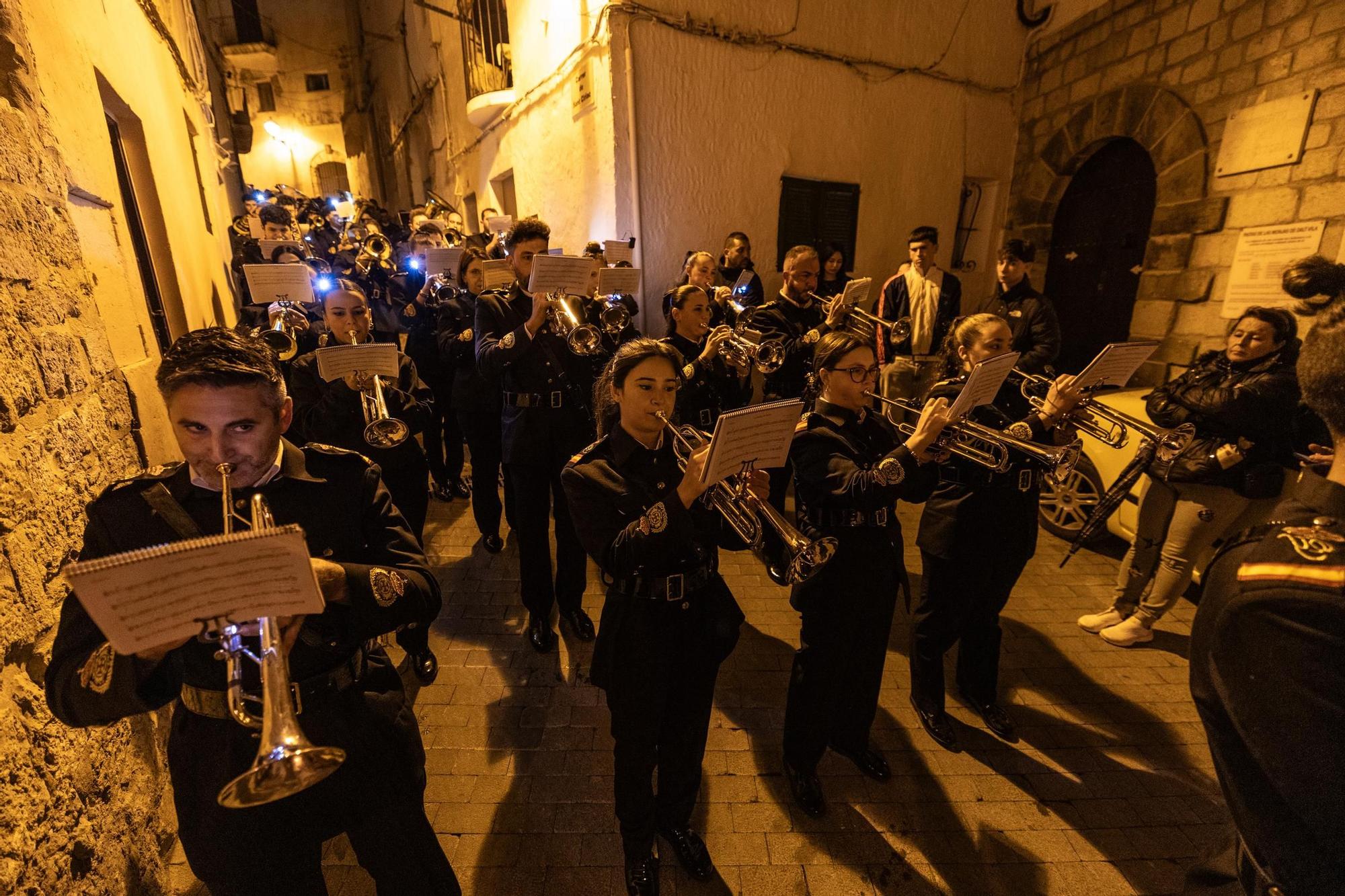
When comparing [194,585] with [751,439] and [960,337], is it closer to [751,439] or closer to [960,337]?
[751,439]

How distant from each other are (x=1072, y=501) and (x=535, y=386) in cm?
484

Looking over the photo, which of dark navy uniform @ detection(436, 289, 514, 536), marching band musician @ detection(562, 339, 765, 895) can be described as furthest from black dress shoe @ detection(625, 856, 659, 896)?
dark navy uniform @ detection(436, 289, 514, 536)

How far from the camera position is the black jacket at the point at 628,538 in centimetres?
213

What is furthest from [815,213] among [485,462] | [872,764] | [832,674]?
[872,764]

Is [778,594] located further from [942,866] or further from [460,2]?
[460,2]

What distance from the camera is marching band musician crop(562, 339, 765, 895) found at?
2.16 metres

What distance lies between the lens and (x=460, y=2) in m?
11.2

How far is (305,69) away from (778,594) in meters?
28.7

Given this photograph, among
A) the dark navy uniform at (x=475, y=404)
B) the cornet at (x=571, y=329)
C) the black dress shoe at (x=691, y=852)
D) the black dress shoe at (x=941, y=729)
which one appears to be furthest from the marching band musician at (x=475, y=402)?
the black dress shoe at (x=941, y=729)

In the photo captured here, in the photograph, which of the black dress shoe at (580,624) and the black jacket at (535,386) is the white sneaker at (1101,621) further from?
the black jacket at (535,386)

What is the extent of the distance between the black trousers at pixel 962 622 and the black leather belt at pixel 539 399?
2355 millimetres

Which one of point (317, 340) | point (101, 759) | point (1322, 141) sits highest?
point (1322, 141)

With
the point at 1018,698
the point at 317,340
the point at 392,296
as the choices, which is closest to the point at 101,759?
the point at 317,340

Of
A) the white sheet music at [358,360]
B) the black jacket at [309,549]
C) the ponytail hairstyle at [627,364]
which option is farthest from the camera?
the white sheet music at [358,360]
